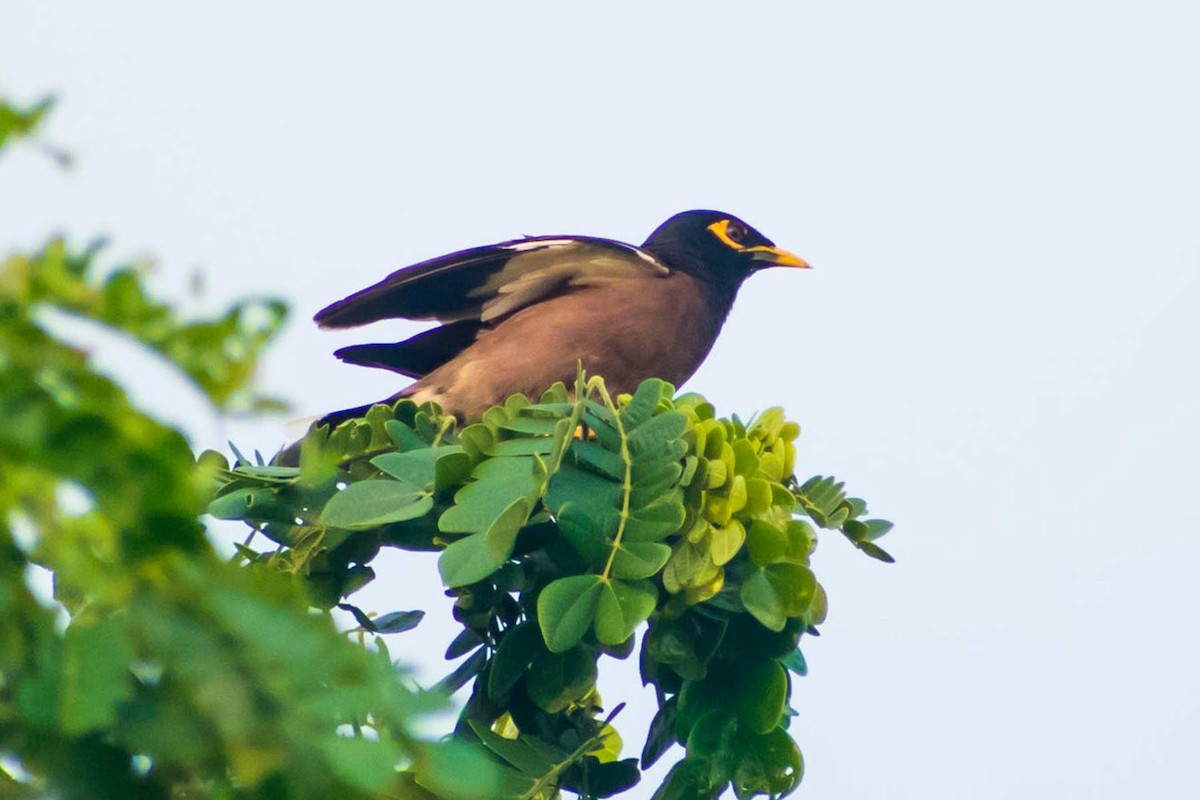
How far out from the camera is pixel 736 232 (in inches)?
252

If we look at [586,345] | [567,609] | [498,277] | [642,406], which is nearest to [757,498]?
[642,406]

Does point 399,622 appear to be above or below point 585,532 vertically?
below

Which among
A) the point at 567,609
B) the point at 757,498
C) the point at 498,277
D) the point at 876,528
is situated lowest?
the point at 567,609

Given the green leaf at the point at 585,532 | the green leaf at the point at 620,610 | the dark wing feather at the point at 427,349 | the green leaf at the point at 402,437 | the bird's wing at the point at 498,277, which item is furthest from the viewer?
the dark wing feather at the point at 427,349

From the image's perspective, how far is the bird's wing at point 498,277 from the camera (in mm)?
4816

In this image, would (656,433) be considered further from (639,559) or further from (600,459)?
(639,559)

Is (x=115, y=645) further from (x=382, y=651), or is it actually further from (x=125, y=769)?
(x=382, y=651)

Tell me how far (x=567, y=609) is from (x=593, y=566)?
118 mm

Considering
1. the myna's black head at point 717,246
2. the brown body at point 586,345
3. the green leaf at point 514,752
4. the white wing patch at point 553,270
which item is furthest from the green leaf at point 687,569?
the myna's black head at point 717,246

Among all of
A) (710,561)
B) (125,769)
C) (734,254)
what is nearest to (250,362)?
(125,769)

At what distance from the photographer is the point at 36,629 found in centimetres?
77

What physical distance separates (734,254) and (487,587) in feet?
12.4

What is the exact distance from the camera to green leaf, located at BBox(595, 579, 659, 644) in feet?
8.02

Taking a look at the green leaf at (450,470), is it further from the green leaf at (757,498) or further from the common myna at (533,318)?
the common myna at (533,318)
